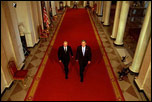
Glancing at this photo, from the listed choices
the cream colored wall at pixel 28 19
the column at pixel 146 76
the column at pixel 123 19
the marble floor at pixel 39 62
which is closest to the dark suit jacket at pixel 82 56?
the marble floor at pixel 39 62

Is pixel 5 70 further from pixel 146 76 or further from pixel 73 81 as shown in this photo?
pixel 146 76

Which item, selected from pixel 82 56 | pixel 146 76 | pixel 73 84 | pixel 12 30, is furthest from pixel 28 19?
pixel 146 76

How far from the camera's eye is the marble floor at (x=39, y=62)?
185 inches

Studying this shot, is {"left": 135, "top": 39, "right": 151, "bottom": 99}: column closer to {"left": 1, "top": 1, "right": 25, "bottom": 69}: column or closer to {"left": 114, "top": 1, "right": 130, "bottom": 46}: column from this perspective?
{"left": 114, "top": 1, "right": 130, "bottom": 46}: column

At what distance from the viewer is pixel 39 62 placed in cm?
668

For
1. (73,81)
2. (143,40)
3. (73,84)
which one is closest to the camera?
(143,40)

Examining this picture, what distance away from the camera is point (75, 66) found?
6355 mm

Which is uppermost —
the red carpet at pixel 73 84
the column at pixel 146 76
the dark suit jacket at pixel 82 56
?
the dark suit jacket at pixel 82 56

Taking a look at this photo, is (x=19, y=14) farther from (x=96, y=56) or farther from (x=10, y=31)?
(x=96, y=56)

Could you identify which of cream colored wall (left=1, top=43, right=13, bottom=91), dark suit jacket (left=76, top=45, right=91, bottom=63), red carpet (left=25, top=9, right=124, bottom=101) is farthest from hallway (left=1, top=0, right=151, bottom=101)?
dark suit jacket (left=76, top=45, right=91, bottom=63)

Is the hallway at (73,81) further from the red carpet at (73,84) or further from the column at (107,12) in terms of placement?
the column at (107,12)

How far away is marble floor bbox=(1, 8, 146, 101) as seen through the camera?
469cm

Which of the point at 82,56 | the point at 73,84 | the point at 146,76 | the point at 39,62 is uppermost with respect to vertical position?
the point at 82,56

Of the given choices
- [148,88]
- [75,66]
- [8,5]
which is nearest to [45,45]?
[75,66]
